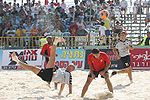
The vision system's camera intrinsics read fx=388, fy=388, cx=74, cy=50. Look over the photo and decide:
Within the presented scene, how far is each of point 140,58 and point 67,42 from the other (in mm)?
3411

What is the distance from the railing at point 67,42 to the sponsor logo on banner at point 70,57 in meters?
0.93

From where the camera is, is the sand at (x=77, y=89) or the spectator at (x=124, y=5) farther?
the spectator at (x=124, y=5)

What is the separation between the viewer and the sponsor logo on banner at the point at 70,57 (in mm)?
16391

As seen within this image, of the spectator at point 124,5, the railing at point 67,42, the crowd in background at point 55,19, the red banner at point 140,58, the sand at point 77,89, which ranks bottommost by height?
the sand at point 77,89

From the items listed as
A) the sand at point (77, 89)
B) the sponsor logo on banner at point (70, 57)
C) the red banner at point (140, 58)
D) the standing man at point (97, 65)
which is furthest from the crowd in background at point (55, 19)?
the standing man at point (97, 65)

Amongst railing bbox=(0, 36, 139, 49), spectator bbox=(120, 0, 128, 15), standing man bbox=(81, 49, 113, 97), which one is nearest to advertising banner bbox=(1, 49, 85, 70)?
railing bbox=(0, 36, 139, 49)

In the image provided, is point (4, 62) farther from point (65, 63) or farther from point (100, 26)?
point (100, 26)

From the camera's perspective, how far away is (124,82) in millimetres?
11883

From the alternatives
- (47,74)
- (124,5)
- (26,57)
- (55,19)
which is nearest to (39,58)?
(26,57)

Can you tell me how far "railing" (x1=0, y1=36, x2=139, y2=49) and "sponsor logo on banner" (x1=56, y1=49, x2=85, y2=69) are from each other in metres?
0.93

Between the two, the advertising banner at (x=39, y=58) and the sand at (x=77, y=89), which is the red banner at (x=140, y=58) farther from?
the sand at (x=77, y=89)

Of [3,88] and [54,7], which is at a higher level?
[54,7]

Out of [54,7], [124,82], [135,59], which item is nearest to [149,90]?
[124,82]

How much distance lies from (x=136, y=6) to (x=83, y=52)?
6151 mm
